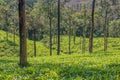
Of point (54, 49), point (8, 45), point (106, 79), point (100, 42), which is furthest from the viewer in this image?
point (100, 42)

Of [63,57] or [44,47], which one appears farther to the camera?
[44,47]

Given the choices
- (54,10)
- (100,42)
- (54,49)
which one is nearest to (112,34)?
(100,42)

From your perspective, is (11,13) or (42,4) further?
(11,13)

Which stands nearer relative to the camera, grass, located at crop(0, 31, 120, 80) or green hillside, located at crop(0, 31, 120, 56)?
grass, located at crop(0, 31, 120, 80)

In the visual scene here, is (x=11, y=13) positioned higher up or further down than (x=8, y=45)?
higher up

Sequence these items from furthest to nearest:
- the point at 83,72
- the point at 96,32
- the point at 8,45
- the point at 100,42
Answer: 1. the point at 96,32
2. the point at 100,42
3. the point at 8,45
4. the point at 83,72

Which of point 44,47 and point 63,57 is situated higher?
point 63,57

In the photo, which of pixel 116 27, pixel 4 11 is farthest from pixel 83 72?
pixel 116 27

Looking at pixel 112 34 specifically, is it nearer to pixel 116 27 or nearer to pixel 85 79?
pixel 116 27

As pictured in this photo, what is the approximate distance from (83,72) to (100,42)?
5363 inches

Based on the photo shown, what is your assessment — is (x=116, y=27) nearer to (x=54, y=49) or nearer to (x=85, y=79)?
(x=54, y=49)

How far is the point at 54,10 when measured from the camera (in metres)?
81.8

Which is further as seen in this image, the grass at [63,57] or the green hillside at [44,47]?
the green hillside at [44,47]

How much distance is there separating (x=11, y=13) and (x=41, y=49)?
66.5 ft
